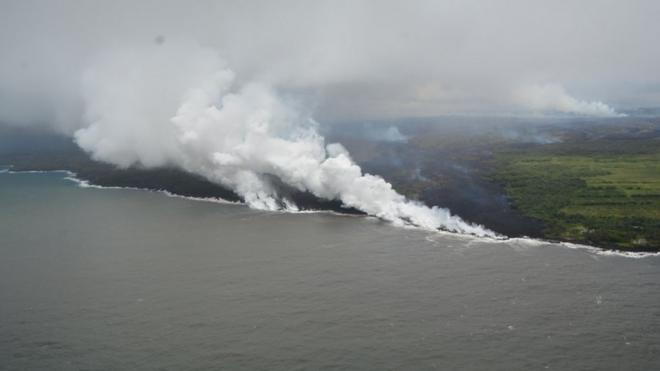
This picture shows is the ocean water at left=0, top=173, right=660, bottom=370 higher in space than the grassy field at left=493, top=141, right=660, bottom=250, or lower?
lower

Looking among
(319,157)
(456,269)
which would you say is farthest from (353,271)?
(319,157)

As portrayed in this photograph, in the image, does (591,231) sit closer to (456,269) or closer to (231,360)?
(456,269)

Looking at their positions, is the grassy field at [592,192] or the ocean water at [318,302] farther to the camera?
the grassy field at [592,192]

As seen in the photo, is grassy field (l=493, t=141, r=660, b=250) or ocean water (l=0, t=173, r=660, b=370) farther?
grassy field (l=493, t=141, r=660, b=250)

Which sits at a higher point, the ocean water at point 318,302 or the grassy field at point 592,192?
the grassy field at point 592,192

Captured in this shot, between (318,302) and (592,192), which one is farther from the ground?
(592,192)
